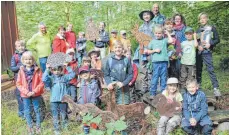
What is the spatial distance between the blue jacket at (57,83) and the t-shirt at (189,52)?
227 cm

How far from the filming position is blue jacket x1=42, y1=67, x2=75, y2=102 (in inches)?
218

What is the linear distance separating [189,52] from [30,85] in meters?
2.99

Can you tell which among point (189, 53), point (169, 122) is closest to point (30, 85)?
point (169, 122)

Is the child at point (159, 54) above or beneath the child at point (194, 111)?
above

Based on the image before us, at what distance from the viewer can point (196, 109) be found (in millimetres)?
5090

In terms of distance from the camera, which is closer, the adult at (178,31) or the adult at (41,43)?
the adult at (178,31)

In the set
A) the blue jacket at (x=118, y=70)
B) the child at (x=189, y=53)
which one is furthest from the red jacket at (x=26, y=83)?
the child at (x=189, y=53)

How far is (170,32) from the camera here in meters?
6.77

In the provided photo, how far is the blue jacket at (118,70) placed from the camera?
550cm

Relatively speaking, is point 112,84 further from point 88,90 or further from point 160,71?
point 160,71

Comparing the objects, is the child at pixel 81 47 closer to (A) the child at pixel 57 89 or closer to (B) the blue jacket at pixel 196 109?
(A) the child at pixel 57 89

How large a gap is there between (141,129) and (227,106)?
2.40m

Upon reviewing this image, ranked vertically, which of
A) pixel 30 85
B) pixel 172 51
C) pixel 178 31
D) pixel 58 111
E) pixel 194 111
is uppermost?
pixel 178 31

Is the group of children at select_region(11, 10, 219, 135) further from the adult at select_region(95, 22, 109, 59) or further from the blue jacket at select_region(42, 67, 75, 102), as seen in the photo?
the adult at select_region(95, 22, 109, 59)
